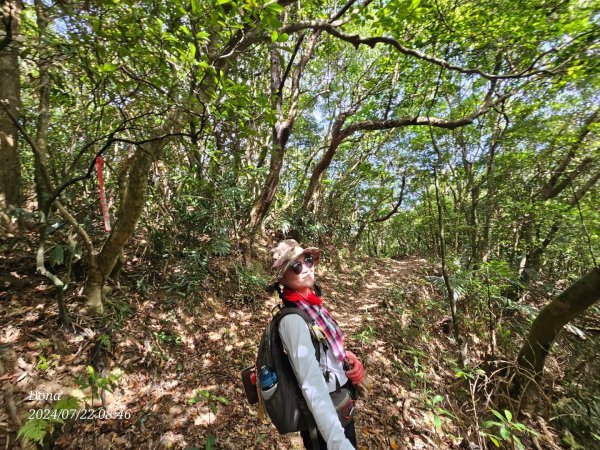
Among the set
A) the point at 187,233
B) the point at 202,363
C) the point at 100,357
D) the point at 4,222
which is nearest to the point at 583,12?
the point at 187,233

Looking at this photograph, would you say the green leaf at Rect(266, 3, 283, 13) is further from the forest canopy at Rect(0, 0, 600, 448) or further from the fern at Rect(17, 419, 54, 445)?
the fern at Rect(17, 419, 54, 445)

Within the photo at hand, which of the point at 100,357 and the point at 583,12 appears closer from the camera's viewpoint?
the point at 100,357

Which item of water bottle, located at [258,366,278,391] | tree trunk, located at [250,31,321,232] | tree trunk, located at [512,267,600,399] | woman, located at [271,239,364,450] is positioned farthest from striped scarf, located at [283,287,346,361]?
tree trunk, located at [250,31,321,232]

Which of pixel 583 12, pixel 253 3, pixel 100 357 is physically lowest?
pixel 100 357

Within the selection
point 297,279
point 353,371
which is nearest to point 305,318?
point 297,279

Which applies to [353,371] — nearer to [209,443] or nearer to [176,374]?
[209,443]

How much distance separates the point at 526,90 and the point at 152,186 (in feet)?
33.7

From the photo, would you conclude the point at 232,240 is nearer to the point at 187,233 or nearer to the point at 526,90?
the point at 187,233

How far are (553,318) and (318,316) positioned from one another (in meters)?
4.64

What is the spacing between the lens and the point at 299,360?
1761 mm

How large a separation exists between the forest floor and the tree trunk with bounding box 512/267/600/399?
1.39m

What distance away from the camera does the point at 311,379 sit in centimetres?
176

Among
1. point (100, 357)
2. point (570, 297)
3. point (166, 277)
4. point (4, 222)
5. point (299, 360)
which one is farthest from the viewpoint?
point (166, 277)

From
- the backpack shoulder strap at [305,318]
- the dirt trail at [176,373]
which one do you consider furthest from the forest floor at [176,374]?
the backpack shoulder strap at [305,318]
